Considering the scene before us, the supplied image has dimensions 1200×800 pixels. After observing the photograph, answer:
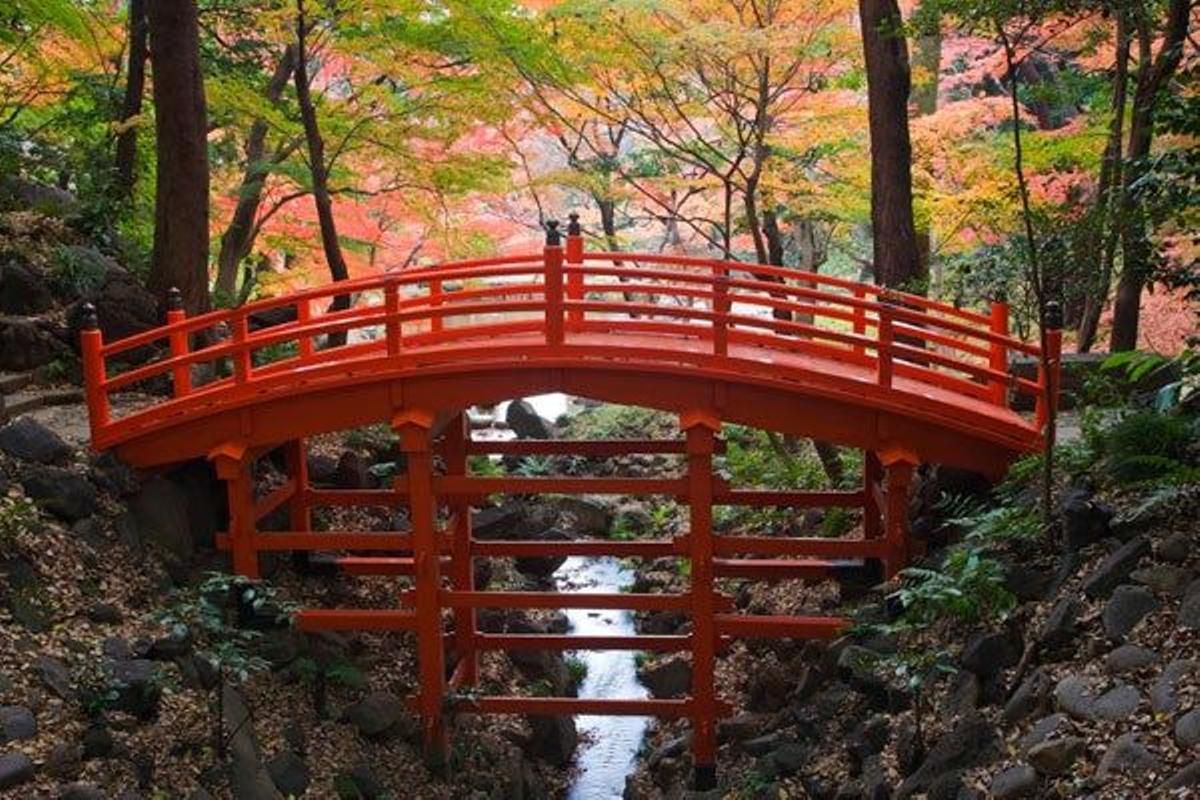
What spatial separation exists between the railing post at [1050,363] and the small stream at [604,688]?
5.63 meters

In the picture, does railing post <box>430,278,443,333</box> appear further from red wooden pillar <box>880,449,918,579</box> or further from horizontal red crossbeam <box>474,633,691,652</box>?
red wooden pillar <box>880,449,918,579</box>

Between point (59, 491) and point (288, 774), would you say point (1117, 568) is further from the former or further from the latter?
point (59, 491)

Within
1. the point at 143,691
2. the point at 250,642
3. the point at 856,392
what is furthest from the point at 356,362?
the point at 856,392

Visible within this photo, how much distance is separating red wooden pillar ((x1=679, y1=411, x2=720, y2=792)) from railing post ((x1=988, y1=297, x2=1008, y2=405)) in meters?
2.89

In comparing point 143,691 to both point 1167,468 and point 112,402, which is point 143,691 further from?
point 1167,468

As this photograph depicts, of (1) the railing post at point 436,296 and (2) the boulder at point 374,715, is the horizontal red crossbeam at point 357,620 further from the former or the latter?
(1) the railing post at point 436,296

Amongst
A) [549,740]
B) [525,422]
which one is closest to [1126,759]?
[549,740]

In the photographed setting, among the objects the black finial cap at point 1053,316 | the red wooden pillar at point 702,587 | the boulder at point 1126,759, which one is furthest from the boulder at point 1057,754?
the red wooden pillar at point 702,587

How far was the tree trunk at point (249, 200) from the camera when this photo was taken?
1639 centimetres

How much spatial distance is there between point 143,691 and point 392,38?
376 inches

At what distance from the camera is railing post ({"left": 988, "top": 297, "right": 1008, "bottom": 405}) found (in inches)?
406

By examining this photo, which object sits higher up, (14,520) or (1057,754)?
(14,520)

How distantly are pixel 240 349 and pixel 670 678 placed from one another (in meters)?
7.52

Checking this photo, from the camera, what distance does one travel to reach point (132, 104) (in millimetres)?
15398
